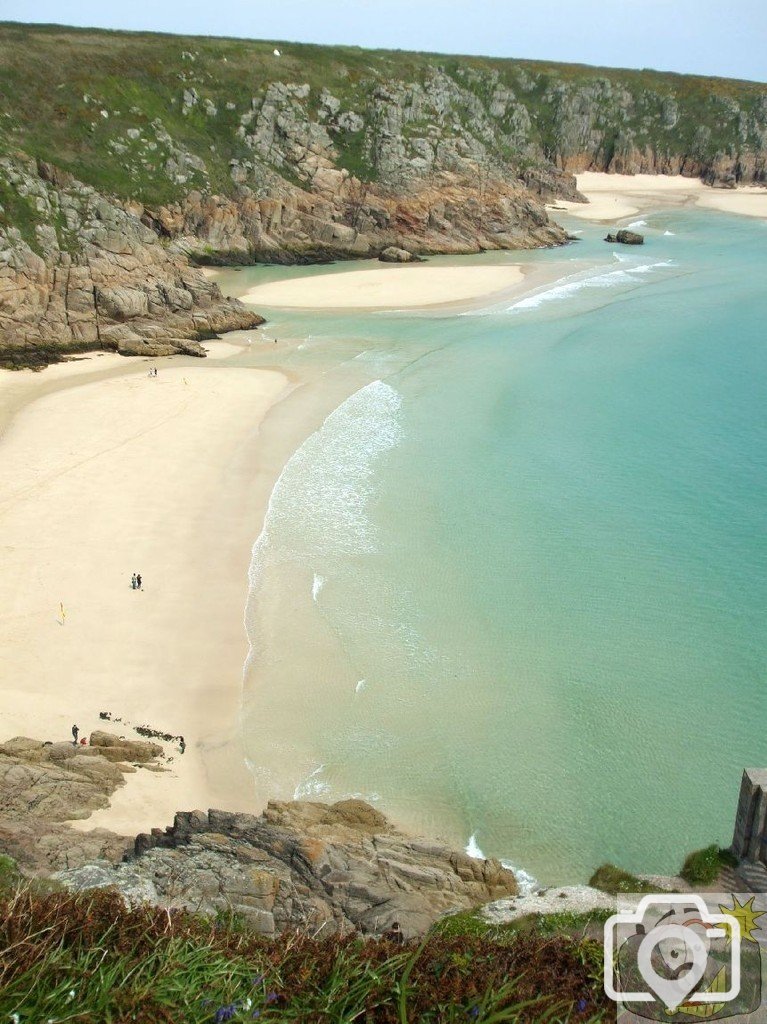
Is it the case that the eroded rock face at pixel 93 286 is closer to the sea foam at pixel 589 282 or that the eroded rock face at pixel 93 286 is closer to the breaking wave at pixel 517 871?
the sea foam at pixel 589 282

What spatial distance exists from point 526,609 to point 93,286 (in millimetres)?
29859

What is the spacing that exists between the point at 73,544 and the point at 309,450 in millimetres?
8699

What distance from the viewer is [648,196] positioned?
96.1 m

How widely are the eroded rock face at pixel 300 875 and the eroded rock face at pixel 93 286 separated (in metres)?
30.9

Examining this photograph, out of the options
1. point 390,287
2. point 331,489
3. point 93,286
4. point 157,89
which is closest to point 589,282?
point 390,287

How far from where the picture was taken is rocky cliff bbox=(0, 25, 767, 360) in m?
39.3

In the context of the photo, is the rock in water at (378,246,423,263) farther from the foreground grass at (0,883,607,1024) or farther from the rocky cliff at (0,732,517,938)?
the foreground grass at (0,883,607,1024)

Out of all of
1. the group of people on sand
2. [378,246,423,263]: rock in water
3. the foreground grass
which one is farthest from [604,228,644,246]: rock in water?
the foreground grass

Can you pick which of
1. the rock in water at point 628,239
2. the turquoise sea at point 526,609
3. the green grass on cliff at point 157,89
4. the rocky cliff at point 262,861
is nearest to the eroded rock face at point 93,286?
the green grass on cliff at point 157,89

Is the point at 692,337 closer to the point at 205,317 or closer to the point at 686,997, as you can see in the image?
the point at 205,317

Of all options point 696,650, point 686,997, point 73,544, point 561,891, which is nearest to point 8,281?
point 73,544

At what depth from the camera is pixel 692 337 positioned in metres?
40.4

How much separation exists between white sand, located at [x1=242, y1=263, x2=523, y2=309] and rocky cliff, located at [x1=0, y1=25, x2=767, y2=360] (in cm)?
599

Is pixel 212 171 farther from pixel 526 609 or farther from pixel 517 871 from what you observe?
pixel 517 871
